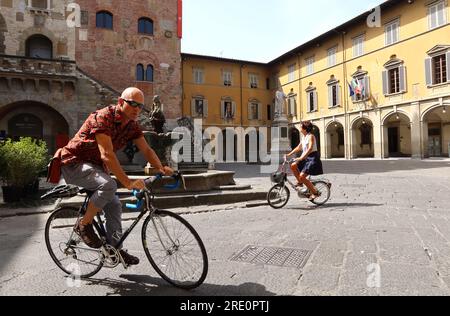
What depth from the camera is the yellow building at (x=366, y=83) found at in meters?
23.2

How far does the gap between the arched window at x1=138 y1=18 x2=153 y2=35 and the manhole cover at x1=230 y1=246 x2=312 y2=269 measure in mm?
24063

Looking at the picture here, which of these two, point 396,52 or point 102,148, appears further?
point 396,52

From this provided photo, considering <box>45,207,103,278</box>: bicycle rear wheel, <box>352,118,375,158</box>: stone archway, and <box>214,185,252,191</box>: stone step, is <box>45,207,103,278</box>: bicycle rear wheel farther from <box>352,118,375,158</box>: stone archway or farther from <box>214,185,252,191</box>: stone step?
<box>352,118,375,158</box>: stone archway

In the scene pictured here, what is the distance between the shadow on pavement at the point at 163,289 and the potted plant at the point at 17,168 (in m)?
5.61

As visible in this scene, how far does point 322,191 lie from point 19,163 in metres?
6.73

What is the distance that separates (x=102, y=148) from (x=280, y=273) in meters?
1.95

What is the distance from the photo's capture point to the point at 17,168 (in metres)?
7.35

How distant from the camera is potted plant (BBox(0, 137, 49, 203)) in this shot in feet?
23.8

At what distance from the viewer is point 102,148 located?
8.55 ft

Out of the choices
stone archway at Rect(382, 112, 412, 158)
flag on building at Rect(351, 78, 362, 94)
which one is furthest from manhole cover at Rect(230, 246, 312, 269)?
stone archway at Rect(382, 112, 412, 158)

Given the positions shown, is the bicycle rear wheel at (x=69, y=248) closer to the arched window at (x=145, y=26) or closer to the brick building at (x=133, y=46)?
the brick building at (x=133, y=46)

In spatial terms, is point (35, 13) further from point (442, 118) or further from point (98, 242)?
point (442, 118)

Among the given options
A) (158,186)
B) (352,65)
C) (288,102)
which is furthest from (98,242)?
(288,102)
